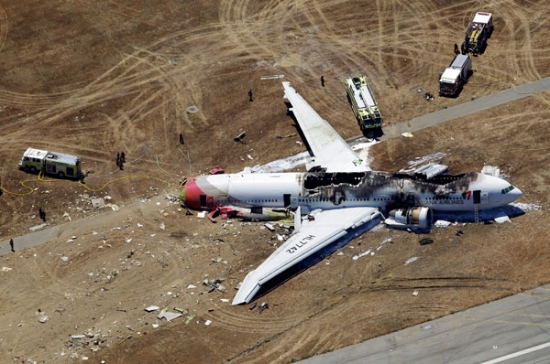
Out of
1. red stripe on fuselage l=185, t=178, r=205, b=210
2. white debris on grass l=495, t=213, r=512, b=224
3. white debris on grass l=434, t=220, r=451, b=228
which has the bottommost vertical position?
white debris on grass l=434, t=220, r=451, b=228

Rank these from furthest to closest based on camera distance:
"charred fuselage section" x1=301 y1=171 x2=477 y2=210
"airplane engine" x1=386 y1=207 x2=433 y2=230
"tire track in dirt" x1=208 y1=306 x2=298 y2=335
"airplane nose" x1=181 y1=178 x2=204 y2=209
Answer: "airplane nose" x1=181 y1=178 x2=204 y2=209 < "charred fuselage section" x1=301 y1=171 x2=477 y2=210 < "airplane engine" x1=386 y1=207 x2=433 y2=230 < "tire track in dirt" x1=208 y1=306 x2=298 y2=335

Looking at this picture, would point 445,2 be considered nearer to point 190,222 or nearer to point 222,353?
point 190,222

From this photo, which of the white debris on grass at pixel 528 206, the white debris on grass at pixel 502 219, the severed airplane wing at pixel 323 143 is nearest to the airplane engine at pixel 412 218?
the white debris on grass at pixel 502 219

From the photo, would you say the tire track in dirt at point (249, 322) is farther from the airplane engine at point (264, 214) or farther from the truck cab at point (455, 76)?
the truck cab at point (455, 76)

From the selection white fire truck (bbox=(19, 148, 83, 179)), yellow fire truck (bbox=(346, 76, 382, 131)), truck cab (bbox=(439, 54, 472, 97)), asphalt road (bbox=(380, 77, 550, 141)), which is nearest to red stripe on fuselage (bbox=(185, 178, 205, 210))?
white fire truck (bbox=(19, 148, 83, 179))

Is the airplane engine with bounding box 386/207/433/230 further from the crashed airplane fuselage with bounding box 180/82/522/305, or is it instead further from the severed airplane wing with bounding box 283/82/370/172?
the severed airplane wing with bounding box 283/82/370/172

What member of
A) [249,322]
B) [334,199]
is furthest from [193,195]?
[249,322]

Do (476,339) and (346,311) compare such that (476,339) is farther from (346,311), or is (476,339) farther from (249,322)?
(249,322)
